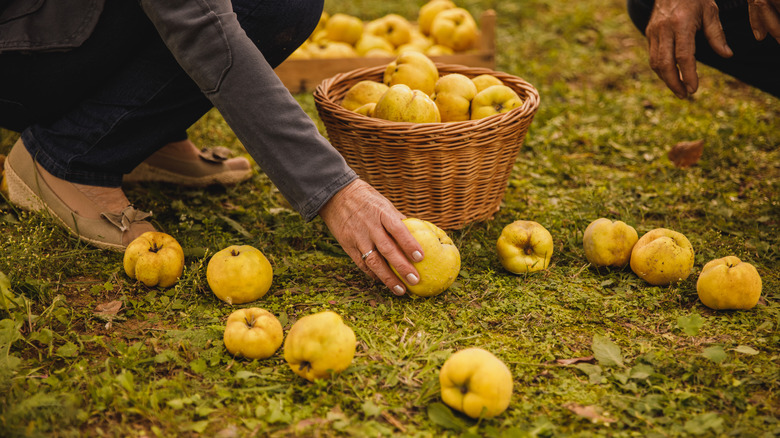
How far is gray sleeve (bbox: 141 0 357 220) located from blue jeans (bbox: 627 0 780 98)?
2.08 meters

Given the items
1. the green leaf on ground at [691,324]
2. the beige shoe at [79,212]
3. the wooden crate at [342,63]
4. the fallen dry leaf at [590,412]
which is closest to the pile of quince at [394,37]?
the wooden crate at [342,63]

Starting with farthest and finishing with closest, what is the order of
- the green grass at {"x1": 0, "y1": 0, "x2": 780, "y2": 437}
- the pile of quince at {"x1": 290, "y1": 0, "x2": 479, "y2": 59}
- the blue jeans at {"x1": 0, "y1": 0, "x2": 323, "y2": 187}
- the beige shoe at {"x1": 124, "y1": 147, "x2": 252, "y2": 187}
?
the pile of quince at {"x1": 290, "y1": 0, "x2": 479, "y2": 59}, the beige shoe at {"x1": 124, "y1": 147, "x2": 252, "y2": 187}, the blue jeans at {"x1": 0, "y1": 0, "x2": 323, "y2": 187}, the green grass at {"x1": 0, "y1": 0, "x2": 780, "y2": 437}

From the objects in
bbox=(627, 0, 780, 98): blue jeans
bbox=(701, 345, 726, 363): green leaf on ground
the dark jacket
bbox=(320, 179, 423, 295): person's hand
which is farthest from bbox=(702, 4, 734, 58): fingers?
the dark jacket

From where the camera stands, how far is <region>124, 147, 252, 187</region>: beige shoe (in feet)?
10.4

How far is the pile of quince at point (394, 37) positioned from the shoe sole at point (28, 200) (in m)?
2.28

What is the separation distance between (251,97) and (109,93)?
0.82 meters

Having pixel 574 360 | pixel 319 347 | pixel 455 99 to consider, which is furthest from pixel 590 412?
pixel 455 99

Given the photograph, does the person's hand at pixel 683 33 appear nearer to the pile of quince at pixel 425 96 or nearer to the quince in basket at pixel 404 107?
the pile of quince at pixel 425 96

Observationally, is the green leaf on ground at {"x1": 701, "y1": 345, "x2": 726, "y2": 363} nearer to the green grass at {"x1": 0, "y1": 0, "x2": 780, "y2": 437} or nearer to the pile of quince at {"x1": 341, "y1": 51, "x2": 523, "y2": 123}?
the green grass at {"x1": 0, "y1": 0, "x2": 780, "y2": 437}

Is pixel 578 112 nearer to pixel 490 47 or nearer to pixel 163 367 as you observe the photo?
pixel 490 47

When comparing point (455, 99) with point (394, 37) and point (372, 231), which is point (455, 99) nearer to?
point (372, 231)

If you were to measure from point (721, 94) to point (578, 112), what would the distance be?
123 centimetres

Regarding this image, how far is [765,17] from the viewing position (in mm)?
2373

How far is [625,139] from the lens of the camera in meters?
3.88
